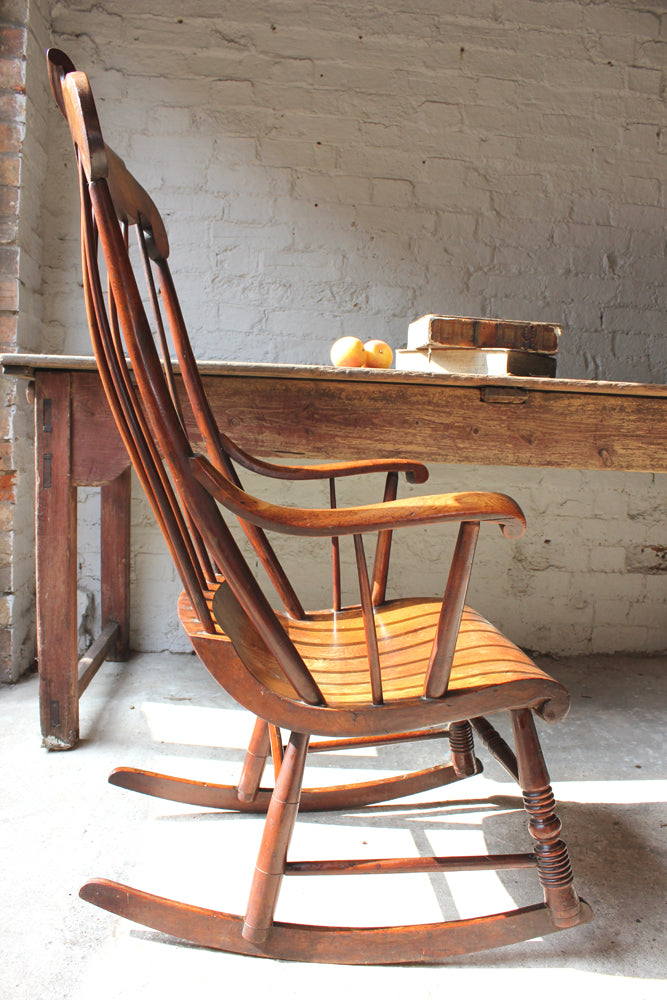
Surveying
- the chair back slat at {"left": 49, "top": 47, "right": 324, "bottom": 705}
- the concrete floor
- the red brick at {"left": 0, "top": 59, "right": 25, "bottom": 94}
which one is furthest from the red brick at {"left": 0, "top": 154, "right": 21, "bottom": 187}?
the concrete floor

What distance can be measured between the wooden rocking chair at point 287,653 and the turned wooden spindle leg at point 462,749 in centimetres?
18

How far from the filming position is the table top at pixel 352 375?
1449mm

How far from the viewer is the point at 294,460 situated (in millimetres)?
2447

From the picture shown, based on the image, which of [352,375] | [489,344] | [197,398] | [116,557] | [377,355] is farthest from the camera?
[116,557]

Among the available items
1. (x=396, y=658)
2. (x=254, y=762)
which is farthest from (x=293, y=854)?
(x=396, y=658)

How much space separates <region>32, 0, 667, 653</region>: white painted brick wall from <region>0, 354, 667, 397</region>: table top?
774 millimetres

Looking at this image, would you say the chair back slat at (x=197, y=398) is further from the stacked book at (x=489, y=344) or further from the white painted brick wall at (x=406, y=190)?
the white painted brick wall at (x=406, y=190)

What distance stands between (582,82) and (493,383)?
4.70 ft

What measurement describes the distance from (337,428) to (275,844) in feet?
2.79

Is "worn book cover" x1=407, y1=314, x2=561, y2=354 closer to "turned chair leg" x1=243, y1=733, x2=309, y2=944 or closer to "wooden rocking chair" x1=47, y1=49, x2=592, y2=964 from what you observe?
"wooden rocking chair" x1=47, y1=49, x2=592, y2=964

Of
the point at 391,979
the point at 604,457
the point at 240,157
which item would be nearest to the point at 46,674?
the point at 391,979

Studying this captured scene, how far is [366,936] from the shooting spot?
0.97 metres

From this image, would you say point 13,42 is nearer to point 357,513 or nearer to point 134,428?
point 134,428

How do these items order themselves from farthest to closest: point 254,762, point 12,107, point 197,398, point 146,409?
point 12,107 < point 254,762 < point 197,398 < point 146,409
